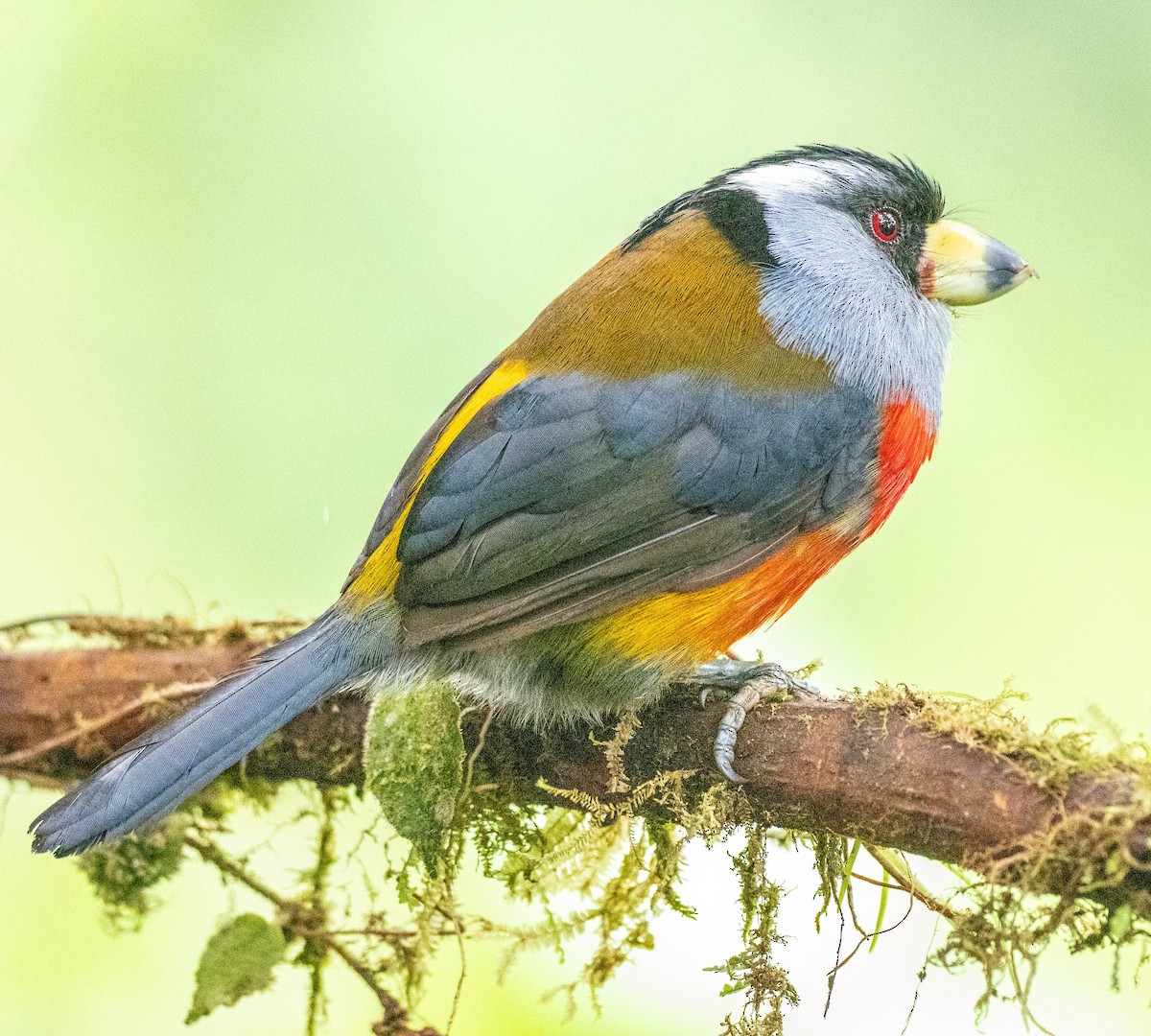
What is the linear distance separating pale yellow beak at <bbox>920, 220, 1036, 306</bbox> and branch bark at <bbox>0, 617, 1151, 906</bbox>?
1.39 m

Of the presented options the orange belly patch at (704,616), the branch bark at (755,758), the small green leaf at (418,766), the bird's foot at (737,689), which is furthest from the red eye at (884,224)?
the small green leaf at (418,766)

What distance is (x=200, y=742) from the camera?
2686 mm

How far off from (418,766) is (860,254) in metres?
1.74

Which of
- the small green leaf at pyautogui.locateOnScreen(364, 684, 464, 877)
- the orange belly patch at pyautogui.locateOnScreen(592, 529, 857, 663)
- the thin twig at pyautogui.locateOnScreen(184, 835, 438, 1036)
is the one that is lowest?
the thin twig at pyautogui.locateOnScreen(184, 835, 438, 1036)

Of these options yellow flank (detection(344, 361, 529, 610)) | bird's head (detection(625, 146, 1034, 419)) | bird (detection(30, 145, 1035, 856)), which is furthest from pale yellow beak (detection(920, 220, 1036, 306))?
yellow flank (detection(344, 361, 529, 610))

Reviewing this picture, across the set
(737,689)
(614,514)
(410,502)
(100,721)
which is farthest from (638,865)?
(100,721)

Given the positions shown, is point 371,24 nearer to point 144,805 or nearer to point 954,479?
point 954,479

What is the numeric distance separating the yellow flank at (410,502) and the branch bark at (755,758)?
265 mm

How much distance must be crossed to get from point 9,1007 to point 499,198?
3579 mm

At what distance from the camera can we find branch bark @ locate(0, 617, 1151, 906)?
2123 millimetres

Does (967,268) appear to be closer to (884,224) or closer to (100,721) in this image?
(884,224)

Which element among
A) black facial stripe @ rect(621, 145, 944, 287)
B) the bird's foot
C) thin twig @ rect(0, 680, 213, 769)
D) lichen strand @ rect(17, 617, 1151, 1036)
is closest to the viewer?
lichen strand @ rect(17, 617, 1151, 1036)

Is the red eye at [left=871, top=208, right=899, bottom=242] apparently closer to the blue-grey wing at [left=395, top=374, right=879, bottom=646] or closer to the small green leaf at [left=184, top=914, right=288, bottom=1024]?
the blue-grey wing at [left=395, top=374, right=879, bottom=646]

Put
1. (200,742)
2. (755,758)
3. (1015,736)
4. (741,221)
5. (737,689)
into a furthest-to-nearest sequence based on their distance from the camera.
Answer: (741,221)
(737,689)
(200,742)
(755,758)
(1015,736)
